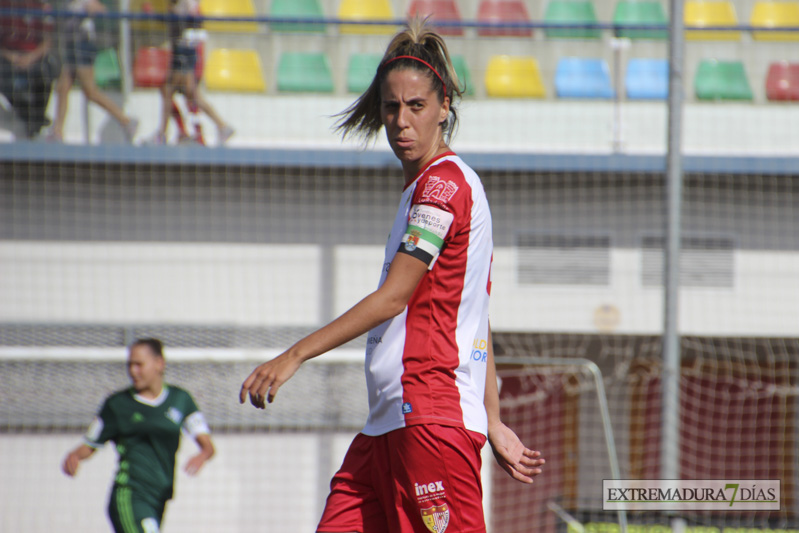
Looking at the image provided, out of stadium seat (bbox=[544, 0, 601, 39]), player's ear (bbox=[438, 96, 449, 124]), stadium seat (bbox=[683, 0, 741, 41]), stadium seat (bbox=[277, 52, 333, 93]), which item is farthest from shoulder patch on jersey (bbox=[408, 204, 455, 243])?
stadium seat (bbox=[683, 0, 741, 41])

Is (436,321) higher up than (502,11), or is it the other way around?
(502,11)

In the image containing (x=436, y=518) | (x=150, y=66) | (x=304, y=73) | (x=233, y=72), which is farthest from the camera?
(x=304, y=73)

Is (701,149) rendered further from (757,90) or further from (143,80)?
(143,80)

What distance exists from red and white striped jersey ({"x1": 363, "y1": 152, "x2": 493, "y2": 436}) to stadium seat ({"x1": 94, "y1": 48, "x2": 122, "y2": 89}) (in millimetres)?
6102

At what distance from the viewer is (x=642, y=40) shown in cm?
777

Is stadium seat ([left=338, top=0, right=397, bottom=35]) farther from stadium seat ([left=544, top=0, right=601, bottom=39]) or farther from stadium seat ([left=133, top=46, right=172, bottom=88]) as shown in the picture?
stadium seat ([left=133, top=46, right=172, bottom=88])

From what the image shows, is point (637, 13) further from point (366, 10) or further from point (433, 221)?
point (433, 221)

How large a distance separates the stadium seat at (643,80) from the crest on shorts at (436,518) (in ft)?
21.1

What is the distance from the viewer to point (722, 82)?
8047mm

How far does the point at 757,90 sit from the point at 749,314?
86.8 inches

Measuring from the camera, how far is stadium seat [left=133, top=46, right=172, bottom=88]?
7254 millimetres

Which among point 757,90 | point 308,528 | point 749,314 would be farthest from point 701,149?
point 308,528

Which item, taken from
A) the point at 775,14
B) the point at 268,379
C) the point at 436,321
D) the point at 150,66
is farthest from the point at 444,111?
the point at 775,14

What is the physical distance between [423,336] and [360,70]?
6.18 m
